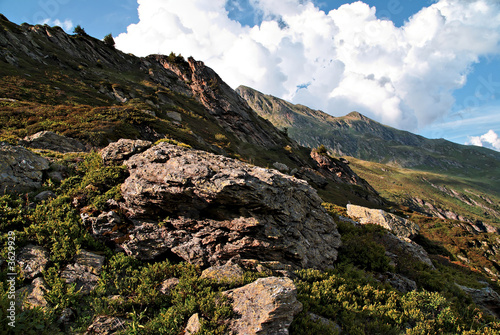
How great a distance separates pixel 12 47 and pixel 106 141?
48.2 m

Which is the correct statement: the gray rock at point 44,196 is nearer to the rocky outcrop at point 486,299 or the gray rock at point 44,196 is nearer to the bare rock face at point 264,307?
the bare rock face at point 264,307

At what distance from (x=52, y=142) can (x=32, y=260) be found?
14.3 m

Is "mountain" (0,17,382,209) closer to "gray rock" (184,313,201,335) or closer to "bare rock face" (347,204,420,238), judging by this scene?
"gray rock" (184,313,201,335)

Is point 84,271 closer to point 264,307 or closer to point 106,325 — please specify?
point 106,325

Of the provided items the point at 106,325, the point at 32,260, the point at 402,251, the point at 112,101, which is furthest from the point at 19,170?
the point at 112,101

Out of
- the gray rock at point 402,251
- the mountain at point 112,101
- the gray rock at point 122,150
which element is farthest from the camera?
the mountain at point 112,101

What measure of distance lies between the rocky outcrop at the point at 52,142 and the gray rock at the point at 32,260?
12427 mm

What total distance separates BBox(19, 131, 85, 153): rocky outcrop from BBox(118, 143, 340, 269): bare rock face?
11467 millimetres

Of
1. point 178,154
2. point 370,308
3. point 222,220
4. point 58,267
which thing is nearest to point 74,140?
point 178,154

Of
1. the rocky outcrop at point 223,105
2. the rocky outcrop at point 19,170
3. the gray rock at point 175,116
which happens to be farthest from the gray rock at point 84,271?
the rocky outcrop at point 223,105

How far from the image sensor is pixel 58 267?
6.85 meters

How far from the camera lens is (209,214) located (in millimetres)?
9562

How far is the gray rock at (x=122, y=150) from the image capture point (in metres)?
12.1

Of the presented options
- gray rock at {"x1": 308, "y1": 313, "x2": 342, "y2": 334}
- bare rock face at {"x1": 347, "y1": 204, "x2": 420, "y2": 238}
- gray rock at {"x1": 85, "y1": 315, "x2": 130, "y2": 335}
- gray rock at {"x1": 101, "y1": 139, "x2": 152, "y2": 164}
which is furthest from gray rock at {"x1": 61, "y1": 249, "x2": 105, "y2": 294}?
bare rock face at {"x1": 347, "y1": 204, "x2": 420, "y2": 238}
